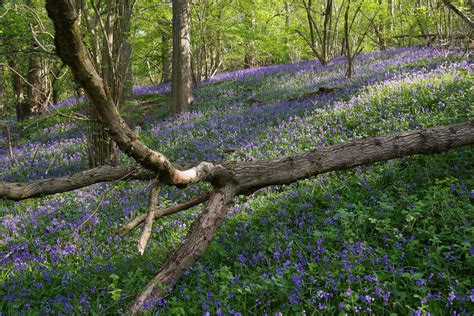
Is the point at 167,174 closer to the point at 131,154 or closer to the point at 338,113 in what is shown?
the point at 131,154

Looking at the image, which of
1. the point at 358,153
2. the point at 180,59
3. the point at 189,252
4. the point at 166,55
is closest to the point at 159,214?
the point at 189,252

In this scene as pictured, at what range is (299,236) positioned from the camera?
154 inches

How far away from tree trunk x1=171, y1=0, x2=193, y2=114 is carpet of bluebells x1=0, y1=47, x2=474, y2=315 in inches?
149

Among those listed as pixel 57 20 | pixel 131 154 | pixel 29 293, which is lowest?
pixel 29 293

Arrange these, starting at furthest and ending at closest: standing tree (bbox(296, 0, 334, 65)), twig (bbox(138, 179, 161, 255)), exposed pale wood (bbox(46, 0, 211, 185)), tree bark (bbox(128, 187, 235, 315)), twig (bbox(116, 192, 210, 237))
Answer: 1. standing tree (bbox(296, 0, 334, 65))
2. twig (bbox(116, 192, 210, 237))
3. tree bark (bbox(128, 187, 235, 315))
4. twig (bbox(138, 179, 161, 255))
5. exposed pale wood (bbox(46, 0, 211, 185))

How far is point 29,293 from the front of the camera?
3730 millimetres

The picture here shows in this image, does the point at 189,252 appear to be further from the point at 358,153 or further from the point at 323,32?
the point at 323,32

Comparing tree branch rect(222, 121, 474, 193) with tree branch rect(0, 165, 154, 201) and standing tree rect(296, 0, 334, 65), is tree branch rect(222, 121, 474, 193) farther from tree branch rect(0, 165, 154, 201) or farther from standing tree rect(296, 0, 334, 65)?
standing tree rect(296, 0, 334, 65)

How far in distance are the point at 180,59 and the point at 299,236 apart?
344 inches

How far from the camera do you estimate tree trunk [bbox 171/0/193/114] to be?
11.3 meters

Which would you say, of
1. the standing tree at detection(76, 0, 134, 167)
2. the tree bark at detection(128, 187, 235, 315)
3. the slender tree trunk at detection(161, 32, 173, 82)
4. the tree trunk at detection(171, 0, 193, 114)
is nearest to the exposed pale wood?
the tree bark at detection(128, 187, 235, 315)

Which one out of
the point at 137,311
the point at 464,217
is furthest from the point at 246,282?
the point at 464,217

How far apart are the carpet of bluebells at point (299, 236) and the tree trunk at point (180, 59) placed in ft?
12.4

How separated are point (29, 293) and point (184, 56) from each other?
29.3 ft
